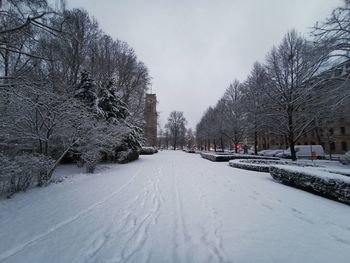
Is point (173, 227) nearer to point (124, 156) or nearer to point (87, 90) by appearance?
point (124, 156)

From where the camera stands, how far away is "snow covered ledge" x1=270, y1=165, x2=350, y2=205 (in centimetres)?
624

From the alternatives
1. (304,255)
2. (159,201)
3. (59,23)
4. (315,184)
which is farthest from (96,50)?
(304,255)

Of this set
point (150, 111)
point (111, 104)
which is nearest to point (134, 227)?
point (111, 104)

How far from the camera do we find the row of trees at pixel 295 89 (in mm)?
10922

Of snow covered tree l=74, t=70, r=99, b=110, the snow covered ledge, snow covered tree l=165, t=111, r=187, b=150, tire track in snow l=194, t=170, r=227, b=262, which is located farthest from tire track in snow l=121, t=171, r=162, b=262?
snow covered tree l=165, t=111, r=187, b=150

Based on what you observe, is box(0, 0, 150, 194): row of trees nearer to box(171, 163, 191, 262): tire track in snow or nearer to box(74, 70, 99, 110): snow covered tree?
box(74, 70, 99, 110): snow covered tree

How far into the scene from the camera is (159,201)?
6.29 meters

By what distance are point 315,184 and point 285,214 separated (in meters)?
3.09

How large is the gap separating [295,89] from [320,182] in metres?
11.8

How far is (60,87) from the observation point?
31.4ft

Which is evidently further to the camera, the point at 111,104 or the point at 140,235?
the point at 111,104

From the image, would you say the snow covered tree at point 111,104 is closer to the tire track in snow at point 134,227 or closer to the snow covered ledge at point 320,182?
the tire track in snow at point 134,227

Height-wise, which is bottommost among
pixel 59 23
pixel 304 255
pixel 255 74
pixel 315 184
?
pixel 304 255

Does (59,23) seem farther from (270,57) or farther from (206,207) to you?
(270,57)
